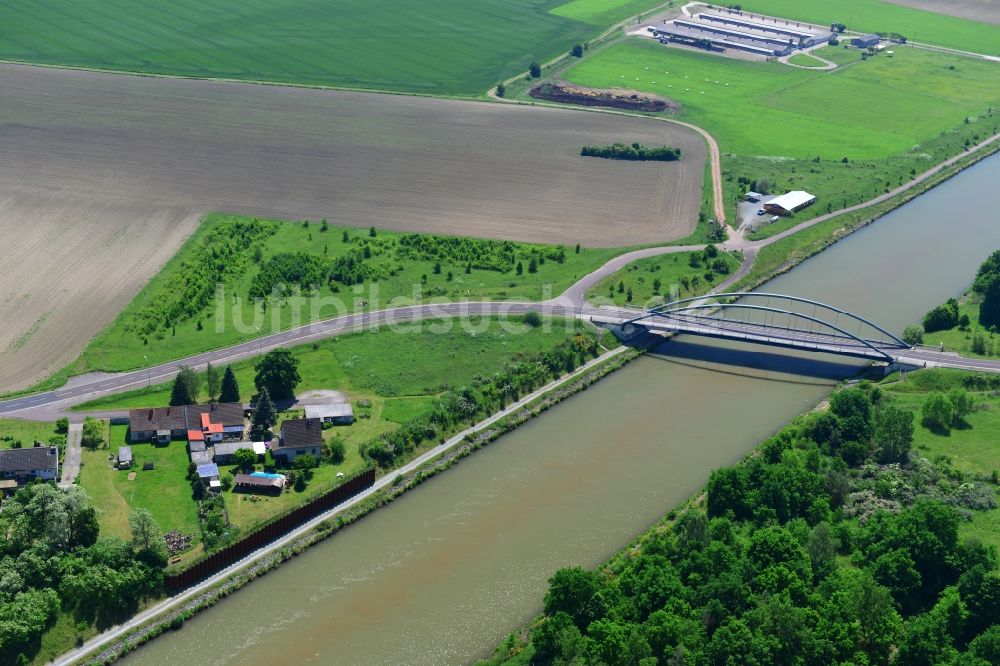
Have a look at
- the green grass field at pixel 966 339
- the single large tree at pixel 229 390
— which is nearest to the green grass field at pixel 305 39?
the green grass field at pixel 966 339

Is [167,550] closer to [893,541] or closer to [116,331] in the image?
[116,331]

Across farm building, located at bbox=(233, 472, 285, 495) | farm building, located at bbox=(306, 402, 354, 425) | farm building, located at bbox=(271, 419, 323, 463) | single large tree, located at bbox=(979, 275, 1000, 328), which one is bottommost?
farm building, located at bbox=(233, 472, 285, 495)

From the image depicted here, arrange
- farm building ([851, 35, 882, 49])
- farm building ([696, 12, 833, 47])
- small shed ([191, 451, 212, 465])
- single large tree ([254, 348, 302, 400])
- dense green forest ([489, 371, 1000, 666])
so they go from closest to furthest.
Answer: dense green forest ([489, 371, 1000, 666])
small shed ([191, 451, 212, 465])
single large tree ([254, 348, 302, 400])
farm building ([851, 35, 882, 49])
farm building ([696, 12, 833, 47])

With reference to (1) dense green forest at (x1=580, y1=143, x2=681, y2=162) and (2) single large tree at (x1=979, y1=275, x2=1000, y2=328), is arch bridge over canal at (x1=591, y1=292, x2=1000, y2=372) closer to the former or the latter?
(2) single large tree at (x1=979, y1=275, x2=1000, y2=328)

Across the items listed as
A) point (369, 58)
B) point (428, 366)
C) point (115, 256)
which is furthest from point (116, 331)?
point (369, 58)

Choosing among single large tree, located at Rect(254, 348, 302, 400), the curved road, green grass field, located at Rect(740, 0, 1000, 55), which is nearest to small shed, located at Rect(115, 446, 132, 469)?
the curved road

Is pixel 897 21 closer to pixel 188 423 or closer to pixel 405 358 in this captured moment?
pixel 405 358

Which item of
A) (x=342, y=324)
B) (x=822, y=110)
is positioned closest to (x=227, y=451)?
(x=342, y=324)
